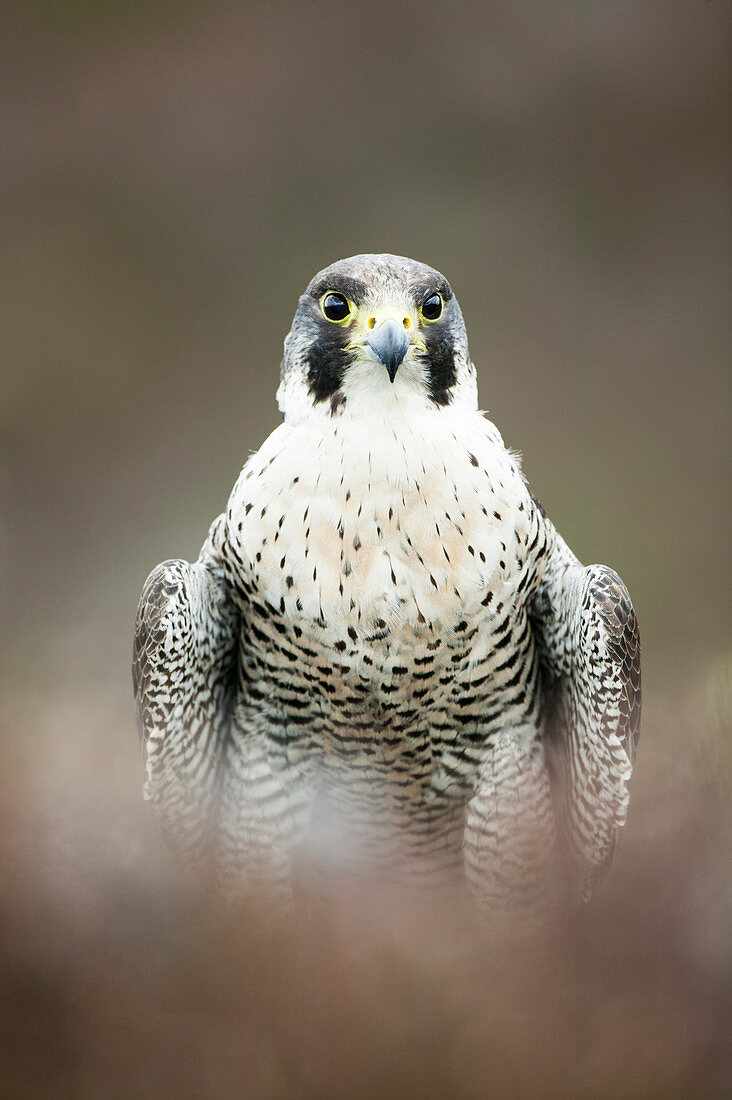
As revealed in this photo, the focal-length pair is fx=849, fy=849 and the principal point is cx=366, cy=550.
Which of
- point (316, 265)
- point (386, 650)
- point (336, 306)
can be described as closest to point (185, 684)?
point (386, 650)

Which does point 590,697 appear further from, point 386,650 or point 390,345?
point 390,345

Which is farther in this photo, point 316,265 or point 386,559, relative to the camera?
point 316,265

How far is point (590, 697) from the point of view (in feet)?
4.39

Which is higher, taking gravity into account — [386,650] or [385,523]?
[385,523]

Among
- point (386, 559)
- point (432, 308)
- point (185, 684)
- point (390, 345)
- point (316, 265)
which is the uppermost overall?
point (316, 265)

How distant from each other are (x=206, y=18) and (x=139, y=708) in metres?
1.19

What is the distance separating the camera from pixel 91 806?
1095mm

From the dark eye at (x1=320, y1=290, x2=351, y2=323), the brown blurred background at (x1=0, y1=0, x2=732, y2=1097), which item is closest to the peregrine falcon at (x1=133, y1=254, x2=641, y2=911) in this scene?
the dark eye at (x1=320, y1=290, x2=351, y2=323)

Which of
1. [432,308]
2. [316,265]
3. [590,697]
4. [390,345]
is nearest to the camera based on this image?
[390,345]

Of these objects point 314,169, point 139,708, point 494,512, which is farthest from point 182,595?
point 314,169

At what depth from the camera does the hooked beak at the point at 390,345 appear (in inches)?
39.8

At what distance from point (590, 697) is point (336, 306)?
71 centimetres

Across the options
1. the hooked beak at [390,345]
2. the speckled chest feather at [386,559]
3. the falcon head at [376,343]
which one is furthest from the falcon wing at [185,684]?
the hooked beak at [390,345]

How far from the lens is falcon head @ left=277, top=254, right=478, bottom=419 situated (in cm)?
108
